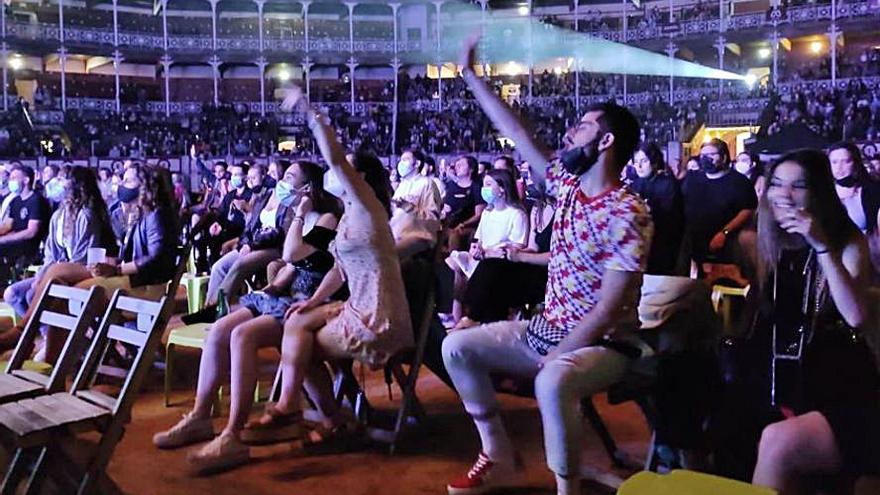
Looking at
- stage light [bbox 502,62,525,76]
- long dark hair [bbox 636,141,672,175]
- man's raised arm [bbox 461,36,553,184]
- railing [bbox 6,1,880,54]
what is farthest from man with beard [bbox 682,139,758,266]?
stage light [bbox 502,62,525,76]

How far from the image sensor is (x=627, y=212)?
304cm

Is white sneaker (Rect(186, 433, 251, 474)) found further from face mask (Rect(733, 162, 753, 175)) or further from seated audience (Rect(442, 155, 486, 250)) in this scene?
face mask (Rect(733, 162, 753, 175))

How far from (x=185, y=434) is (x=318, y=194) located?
1.26 m

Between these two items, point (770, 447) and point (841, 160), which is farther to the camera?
point (841, 160)

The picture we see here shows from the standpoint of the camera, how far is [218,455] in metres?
3.91

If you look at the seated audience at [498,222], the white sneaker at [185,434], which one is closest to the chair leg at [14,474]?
the white sneaker at [185,434]

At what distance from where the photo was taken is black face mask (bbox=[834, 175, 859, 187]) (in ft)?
17.3

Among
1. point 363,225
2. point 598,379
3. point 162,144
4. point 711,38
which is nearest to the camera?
point 598,379

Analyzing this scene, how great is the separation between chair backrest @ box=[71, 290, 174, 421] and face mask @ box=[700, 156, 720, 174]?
12.3ft

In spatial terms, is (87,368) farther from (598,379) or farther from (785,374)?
(785,374)

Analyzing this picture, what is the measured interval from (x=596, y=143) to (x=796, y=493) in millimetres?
1289

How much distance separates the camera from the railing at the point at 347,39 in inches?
1302

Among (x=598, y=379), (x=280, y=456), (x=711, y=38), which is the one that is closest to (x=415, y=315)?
(x=280, y=456)

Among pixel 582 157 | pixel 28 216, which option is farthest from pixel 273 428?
pixel 28 216
